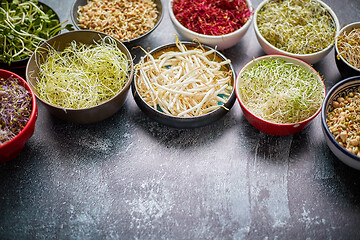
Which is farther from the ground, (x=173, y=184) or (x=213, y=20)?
(x=213, y=20)

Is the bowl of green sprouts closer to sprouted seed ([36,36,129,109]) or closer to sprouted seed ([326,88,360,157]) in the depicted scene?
sprouted seed ([36,36,129,109])

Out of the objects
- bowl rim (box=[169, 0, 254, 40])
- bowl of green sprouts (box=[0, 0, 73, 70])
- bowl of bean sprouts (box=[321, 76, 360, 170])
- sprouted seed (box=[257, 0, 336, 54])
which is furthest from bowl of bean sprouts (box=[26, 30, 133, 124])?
bowl of bean sprouts (box=[321, 76, 360, 170])

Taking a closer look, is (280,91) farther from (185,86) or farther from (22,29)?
(22,29)

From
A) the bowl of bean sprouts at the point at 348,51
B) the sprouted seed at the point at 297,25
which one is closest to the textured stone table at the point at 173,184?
the bowl of bean sprouts at the point at 348,51

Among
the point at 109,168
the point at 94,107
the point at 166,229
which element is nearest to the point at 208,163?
the point at 166,229

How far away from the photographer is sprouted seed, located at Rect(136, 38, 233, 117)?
74.9 inches

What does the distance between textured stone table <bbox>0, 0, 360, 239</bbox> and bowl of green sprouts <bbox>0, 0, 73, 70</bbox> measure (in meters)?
0.37

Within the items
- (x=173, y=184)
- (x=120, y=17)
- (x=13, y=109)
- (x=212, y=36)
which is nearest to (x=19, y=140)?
(x=13, y=109)

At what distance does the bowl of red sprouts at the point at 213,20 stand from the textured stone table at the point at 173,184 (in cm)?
43

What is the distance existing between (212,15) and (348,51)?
842 millimetres

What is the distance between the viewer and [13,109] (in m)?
1.70

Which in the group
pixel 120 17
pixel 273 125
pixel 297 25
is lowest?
pixel 273 125

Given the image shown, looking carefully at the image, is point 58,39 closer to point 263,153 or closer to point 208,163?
point 208,163

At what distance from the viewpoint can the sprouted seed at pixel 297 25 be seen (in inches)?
80.6
